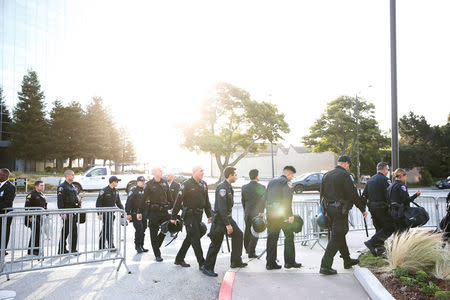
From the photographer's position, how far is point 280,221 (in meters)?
5.50

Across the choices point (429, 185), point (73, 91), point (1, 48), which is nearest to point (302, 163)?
point (429, 185)

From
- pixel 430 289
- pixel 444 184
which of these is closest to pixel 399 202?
pixel 430 289

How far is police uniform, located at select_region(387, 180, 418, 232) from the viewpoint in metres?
5.82

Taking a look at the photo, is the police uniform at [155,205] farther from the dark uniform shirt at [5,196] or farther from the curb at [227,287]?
the dark uniform shirt at [5,196]

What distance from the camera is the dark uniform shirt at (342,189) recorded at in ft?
17.0

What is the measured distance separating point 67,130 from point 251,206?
36388 millimetres

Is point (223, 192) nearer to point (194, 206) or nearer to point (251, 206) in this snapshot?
point (194, 206)

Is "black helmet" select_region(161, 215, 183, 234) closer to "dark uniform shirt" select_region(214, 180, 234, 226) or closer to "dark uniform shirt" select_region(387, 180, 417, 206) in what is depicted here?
"dark uniform shirt" select_region(214, 180, 234, 226)

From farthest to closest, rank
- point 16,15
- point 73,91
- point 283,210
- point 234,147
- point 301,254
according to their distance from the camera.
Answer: point 73,91 < point 16,15 < point 234,147 < point 301,254 < point 283,210

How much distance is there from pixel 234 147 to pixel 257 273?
83.7 ft

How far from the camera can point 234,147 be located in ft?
100

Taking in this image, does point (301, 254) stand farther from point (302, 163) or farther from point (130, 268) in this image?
point (302, 163)

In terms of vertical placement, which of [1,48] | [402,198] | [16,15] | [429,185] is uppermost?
[16,15]

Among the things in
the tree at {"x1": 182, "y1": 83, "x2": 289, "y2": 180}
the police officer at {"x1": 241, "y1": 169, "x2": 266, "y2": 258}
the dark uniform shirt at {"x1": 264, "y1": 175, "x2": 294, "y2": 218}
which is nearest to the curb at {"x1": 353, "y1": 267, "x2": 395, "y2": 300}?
the dark uniform shirt at {"x1": 264, "y1": 175, "x2": 294, "y2": 218}
